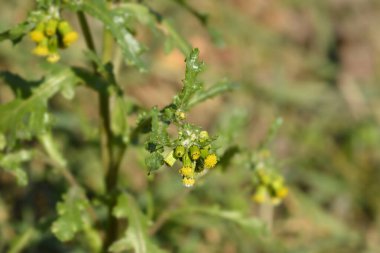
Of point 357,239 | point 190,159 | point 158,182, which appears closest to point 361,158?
point 357,239

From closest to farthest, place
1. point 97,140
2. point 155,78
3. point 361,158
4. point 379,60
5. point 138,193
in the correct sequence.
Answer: point 97,140 → point 138,193 → point 361,158 → point 155,78 → point 379,60

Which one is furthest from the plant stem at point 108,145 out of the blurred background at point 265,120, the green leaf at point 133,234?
the blurred background at point 265,120

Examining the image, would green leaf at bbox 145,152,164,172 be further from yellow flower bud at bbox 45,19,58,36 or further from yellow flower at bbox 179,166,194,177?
yellow flower bud at bbox 45,19,58,36

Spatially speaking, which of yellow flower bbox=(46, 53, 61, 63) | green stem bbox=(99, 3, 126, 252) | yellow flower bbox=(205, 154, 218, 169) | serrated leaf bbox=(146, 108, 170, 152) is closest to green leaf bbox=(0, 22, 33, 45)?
yellow flower bbox=(46, 53, 61, 63)

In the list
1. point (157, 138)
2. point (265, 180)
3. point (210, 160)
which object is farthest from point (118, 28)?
point (265, 180)

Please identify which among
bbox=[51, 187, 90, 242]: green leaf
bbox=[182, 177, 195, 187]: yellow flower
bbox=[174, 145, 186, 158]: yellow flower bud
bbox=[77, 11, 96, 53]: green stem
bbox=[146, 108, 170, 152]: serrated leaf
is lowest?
bbox=[182, 177, 195, 187]: yellow flower

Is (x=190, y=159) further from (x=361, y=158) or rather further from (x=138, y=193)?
(x=361, y=158)

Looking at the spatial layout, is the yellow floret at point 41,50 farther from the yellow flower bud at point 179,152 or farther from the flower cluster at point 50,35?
the yellow flower bud at point 179,152
